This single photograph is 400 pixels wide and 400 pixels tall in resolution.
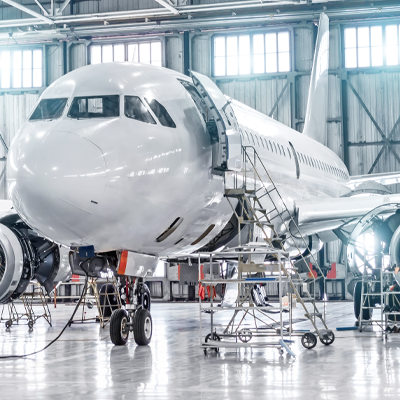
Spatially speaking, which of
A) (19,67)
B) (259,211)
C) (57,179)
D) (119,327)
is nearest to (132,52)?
(19,67)

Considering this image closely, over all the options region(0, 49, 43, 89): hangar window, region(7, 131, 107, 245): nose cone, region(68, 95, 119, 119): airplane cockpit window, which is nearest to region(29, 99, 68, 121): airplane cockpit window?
region(68, 95, 119, 119): airplane cockpit window

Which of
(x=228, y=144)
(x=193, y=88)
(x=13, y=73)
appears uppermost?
(x=13, y=73)

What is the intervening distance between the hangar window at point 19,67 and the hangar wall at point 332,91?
3.85 metres

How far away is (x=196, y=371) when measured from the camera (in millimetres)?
7191

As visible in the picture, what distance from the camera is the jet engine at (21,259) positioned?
10.2 meters

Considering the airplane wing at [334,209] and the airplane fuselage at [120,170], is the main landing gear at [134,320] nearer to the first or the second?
the airplane fuselage at [120,170]

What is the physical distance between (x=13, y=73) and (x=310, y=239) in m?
17.9

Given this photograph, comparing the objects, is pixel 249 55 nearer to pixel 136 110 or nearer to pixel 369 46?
pixel 369 46

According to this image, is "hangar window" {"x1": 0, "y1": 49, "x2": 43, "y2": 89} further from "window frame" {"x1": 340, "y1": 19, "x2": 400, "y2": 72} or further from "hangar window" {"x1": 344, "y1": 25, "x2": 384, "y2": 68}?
"hangar window" {"x1": 344, "y1": 25, "x2": 384, "y2": 68}

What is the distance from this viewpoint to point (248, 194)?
9.84m

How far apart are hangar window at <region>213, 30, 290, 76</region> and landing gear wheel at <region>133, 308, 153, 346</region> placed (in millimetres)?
19165

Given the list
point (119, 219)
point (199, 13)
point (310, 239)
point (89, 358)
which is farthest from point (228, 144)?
point (199, 13)

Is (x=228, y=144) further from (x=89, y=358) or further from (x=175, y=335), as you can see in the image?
(x=175, y=335)

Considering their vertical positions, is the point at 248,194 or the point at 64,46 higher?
Answer: the point at 64,46
